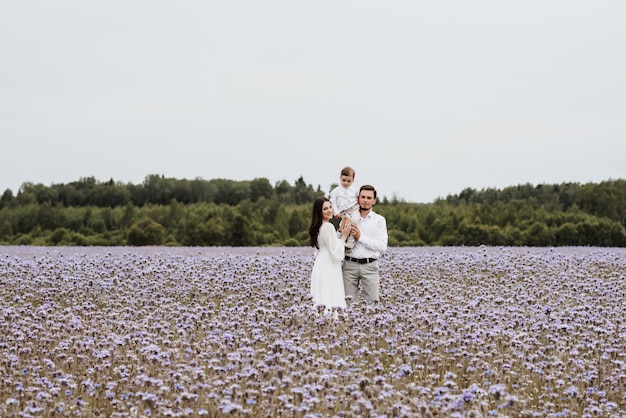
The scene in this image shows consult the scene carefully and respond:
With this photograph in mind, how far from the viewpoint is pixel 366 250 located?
9586 millimetres

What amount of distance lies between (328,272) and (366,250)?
0.63m

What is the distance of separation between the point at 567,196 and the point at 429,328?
5731 cm

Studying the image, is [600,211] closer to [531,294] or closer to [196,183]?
[196,183]

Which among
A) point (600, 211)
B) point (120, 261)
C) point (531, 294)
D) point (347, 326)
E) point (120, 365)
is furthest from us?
point (600, 211)

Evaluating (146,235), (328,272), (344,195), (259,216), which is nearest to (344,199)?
(344,195)

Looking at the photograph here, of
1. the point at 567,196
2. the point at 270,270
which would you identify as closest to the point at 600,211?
the point at 567,196

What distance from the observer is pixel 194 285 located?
12609 mm

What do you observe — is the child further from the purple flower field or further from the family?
the purple flower field

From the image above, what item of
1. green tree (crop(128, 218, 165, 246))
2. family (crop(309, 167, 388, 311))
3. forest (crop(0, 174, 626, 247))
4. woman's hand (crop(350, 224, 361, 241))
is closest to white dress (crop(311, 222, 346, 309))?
family (crop(309, 167, 388, 311))

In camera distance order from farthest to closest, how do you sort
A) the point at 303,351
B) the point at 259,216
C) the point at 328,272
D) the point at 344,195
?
the point at 259,216 < the point at 344,195 < the point at 328,272 < the point at 303,351

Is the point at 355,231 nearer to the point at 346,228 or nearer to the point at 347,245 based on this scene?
the point at 346,228

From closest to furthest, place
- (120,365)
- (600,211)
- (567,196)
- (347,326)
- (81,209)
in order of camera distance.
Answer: (120,365) → (347,326) → (600,211) → (81,209) → (567,196)

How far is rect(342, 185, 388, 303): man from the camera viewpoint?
9.24 metres

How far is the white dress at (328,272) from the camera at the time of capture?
9.08 meters
